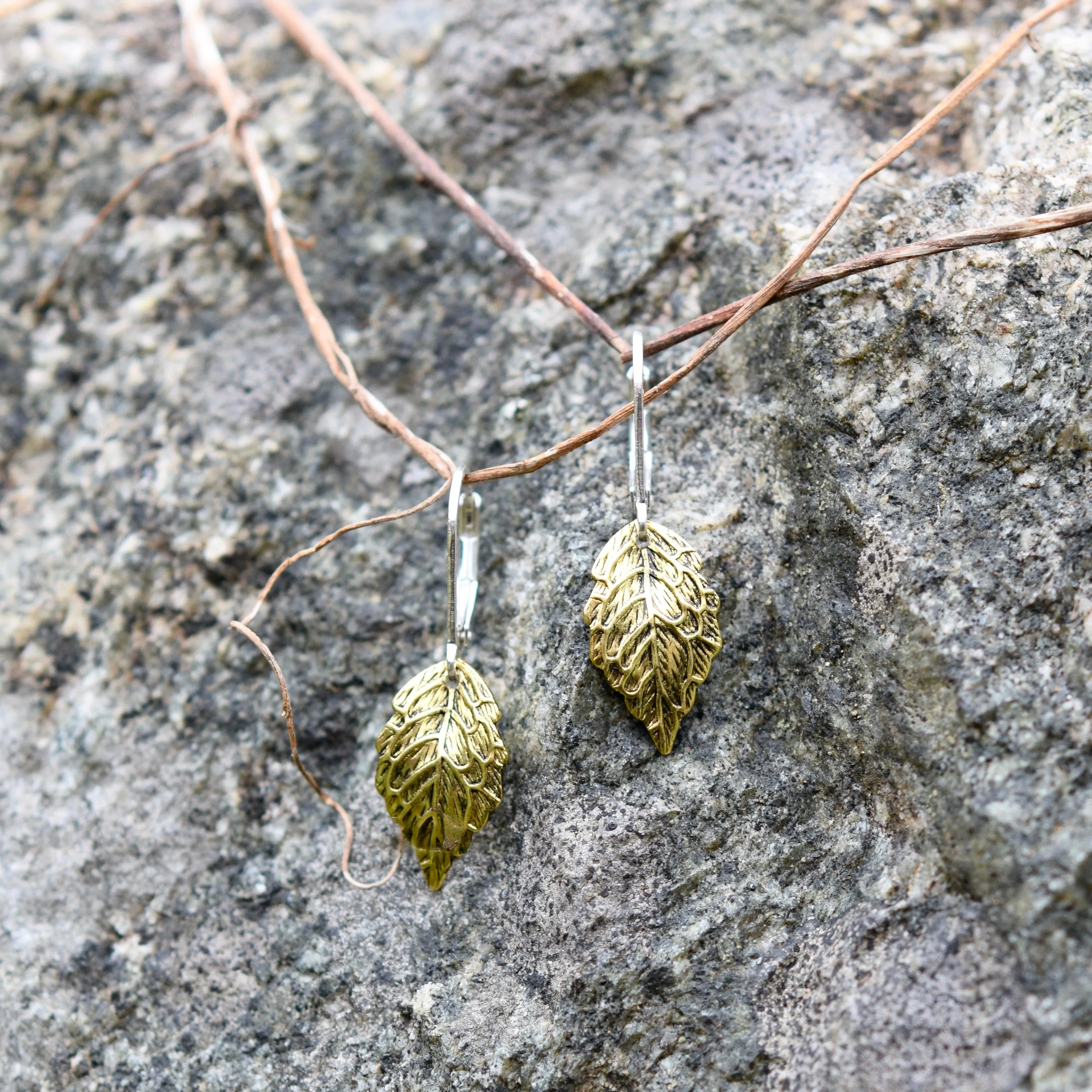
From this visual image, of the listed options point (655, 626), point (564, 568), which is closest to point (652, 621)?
point (655, 626)

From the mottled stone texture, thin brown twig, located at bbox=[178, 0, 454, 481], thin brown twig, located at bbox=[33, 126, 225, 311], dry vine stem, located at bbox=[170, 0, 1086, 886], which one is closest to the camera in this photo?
the mottled stone texture

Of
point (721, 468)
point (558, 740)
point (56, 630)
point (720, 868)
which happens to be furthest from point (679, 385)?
point (56, 630)

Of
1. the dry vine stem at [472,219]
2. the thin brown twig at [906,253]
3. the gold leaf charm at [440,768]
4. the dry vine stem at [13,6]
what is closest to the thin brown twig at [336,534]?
the dry vine stem at [472,219]

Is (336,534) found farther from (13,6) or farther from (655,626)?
(13,6)

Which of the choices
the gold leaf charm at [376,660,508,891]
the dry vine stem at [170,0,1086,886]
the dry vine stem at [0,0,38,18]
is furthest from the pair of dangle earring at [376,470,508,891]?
the dry vine stem at [0,0,38,18]

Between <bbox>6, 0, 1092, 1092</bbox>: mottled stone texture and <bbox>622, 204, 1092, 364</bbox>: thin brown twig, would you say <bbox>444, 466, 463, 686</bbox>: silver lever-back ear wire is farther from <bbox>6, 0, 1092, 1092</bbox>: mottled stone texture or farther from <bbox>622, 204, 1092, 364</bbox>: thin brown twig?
<bbox>622, 204, 1092, 364</bbox>: thin brown twig
